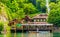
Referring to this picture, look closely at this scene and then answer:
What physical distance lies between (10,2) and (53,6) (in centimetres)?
1025

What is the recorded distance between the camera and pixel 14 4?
7638 cm

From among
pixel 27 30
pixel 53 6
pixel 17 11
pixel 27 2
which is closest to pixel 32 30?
pixel 27 30

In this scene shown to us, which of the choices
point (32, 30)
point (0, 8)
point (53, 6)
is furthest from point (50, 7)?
point (0, 8)

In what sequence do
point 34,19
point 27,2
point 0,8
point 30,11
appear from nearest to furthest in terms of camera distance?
1. point 0,8
2. point 34,19
3. point 30,11
4. point 27,2

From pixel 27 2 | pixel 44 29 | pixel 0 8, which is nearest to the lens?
pixel 0 8

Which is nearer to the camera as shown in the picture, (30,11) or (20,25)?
(20,25)

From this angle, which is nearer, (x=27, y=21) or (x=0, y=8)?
(x=0, y=8)

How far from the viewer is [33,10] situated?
279ft

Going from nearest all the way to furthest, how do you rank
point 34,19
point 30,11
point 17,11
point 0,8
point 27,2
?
point 0,8
point 17,11
point 34,19
point 30,11
point 27,2

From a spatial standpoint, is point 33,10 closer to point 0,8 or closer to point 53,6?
point 53,6

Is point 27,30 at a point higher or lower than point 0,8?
lower

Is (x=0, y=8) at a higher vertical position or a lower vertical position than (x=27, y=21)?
higher

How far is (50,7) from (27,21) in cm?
920

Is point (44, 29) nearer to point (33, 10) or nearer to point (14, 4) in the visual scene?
point (14, 4)
